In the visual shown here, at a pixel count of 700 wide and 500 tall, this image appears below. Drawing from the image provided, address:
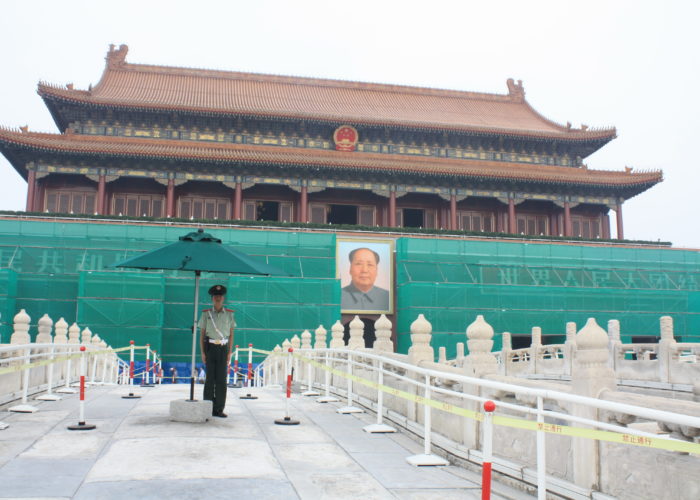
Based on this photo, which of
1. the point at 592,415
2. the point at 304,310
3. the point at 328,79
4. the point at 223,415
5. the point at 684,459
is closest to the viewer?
the point at 684,459

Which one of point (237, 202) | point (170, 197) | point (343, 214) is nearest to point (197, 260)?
point (237, 202)

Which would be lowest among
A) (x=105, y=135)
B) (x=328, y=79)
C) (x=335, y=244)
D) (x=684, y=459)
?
(x=684, y=459)

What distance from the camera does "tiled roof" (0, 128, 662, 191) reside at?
34281 millimetres

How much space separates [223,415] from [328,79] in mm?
39489

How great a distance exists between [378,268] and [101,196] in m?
14.8

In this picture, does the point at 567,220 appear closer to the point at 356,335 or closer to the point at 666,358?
the point at 666,358

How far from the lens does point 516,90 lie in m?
48.5

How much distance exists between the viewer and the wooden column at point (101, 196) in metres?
34.6

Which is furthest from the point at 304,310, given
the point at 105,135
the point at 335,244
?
the point at 105,135

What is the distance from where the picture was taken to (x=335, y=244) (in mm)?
33438

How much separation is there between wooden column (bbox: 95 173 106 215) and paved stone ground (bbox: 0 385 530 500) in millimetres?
25903

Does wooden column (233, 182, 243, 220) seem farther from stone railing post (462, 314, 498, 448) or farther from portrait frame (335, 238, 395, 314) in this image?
stone railing post (462, 314, 498, 448)

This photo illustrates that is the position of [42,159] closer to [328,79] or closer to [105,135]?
[105,135]

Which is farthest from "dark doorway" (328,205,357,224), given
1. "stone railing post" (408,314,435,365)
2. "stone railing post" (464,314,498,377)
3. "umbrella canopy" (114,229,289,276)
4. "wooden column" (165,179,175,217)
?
"stone railing post" (464,314,498,377)
